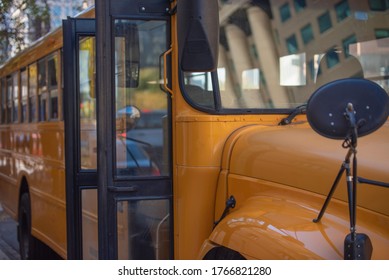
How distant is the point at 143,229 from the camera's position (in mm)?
3693

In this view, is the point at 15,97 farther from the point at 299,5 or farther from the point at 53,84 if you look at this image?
the point at 299,5

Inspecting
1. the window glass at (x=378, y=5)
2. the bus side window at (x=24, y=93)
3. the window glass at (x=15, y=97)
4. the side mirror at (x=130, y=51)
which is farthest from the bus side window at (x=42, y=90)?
the window glass at (x=378, y=5)

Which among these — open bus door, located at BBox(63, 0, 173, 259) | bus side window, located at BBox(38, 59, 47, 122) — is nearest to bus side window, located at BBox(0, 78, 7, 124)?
bus side window, located at BBox(38, 59, 47, 122)

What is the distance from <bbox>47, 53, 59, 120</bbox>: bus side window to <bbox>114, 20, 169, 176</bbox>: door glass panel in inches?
71.3

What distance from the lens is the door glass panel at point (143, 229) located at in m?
3.56

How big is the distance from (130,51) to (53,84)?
2124mm

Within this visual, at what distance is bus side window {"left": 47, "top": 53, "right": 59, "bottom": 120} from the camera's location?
17.8 ft

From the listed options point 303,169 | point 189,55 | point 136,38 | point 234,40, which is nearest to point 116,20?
point 136,38

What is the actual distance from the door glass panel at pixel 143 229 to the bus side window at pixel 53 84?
7.00 feet

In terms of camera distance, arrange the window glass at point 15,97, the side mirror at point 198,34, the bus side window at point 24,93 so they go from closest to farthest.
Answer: the side mirror at point 198,34 → the bus side window at point 24,93 → the window glass at point 15,97

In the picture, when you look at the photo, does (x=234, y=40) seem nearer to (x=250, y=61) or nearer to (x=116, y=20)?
(x=250, y=61)

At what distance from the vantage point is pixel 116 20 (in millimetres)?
3477

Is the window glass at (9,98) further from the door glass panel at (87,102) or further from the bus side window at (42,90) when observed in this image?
the door glass panel at (87,102)

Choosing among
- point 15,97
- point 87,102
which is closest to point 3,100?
point 15,97
